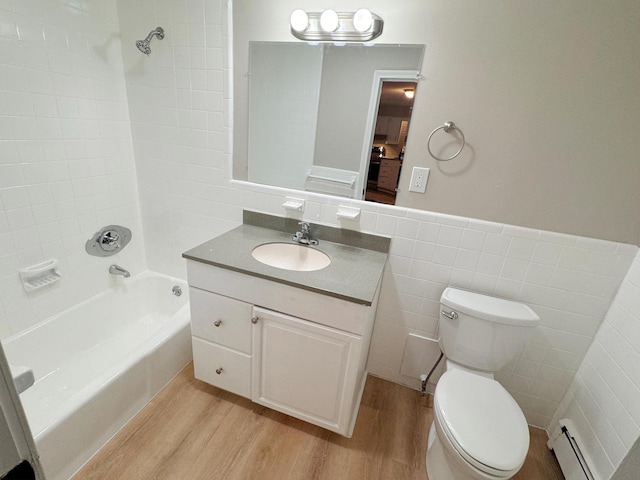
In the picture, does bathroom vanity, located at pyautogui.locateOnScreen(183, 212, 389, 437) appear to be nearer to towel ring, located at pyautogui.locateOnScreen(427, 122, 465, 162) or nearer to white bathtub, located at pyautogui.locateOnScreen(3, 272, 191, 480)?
white bathtub, located at pyautogui.locateOnScreen(3, 272, 191, 480)

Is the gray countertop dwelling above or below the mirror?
below

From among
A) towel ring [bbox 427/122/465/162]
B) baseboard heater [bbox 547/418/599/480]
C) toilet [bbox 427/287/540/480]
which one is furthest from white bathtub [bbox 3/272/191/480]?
baseboard heater [bbox 547/418/599/480]

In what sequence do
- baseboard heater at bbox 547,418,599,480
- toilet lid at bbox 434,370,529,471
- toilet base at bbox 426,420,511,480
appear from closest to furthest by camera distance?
toilet lid at bbox 434,370,529,471 → toilet base at bbox 426,420,511,480 → baseboard heater at bbox 547,418,599,480

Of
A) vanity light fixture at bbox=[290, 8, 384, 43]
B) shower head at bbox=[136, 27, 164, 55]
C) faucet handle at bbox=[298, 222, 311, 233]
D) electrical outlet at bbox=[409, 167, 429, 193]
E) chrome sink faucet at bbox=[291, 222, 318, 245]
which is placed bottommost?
chrome sink faucet at bbox=[291, 222, 318, 245]

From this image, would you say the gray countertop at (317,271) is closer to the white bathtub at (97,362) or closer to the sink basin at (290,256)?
the sink basin at (290,256)

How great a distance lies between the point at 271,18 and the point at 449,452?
1989mm

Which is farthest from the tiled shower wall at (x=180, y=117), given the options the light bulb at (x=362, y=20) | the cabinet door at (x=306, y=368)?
the cabinet door at (x=306, y=368)

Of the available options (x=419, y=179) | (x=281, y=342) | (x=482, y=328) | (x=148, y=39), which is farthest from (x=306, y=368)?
(x=148, y=39)

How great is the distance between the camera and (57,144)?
4.99ft

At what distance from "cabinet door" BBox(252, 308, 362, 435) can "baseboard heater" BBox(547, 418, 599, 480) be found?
0.96 m

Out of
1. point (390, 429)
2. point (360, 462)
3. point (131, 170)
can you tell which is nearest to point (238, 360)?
point (360, 462)

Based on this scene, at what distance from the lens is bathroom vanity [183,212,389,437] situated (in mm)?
1217

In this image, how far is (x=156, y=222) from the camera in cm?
204

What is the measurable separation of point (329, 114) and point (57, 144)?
1370 millimetres
